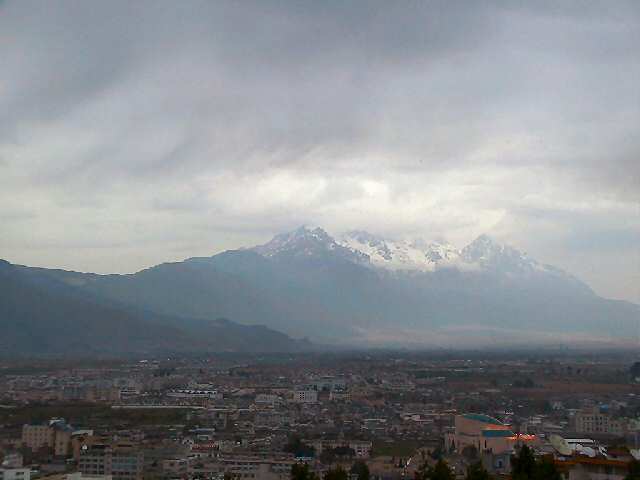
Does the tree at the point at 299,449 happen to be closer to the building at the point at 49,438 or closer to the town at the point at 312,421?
the town at the point at 312,421

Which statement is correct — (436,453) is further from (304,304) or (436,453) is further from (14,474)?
(304,304)

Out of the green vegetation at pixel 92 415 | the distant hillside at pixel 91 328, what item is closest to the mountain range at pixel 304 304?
the distant hillside at pixel 91 328

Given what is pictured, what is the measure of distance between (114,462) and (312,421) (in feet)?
54.5

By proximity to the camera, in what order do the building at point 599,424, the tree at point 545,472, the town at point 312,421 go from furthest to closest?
the building at point 599,424
the town at point 312,421
the tree at point 545,472

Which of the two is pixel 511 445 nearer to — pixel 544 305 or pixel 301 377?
pixel 301 377

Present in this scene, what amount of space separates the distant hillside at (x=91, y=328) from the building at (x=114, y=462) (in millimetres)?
83289

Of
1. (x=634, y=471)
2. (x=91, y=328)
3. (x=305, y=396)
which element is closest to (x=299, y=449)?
(x=634, y=471)

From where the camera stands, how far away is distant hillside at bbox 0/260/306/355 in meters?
119

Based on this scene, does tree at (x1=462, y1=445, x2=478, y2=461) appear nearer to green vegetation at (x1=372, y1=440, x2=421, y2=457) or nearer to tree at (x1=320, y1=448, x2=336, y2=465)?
green vegetation at (x1=372, y1=440, x2=421, y2=457)

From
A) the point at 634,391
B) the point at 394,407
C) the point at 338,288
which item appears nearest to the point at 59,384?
the point at 394,407

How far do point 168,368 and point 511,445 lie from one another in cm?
5143

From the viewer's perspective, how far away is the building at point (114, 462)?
98.8ft

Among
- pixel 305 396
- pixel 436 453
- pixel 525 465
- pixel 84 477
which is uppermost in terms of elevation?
pixel 305 396

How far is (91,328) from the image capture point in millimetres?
127062
